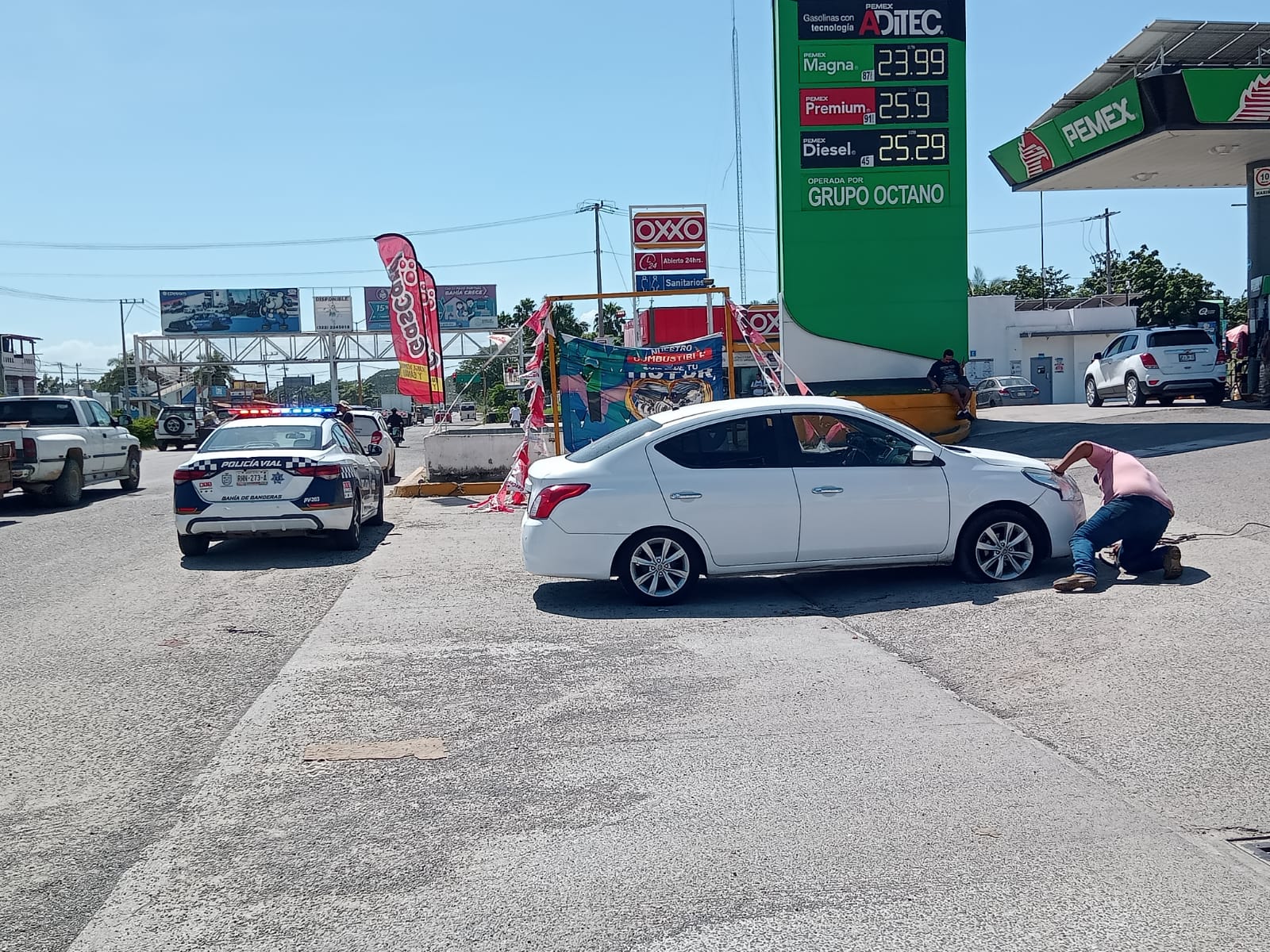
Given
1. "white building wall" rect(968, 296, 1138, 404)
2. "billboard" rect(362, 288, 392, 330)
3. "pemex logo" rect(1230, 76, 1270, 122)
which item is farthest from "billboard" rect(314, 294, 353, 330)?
"pemex logo" rect(1230, 76, 1270, 122)

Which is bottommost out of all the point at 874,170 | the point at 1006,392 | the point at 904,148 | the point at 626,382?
the point at 1006,392

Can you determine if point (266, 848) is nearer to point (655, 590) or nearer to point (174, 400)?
point (655, 590)

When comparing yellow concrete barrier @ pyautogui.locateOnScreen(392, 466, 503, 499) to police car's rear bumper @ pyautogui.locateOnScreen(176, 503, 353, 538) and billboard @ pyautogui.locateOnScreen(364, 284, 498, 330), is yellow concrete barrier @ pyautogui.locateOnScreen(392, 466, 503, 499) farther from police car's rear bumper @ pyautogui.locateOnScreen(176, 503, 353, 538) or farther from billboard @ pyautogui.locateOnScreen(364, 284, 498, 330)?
billboard @ pyautogui.locateOnScreen(364, 284, 498, 330)

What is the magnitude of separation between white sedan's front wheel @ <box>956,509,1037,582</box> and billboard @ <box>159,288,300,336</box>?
73769 millimetres

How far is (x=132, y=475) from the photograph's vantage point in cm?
2164

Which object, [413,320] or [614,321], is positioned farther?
[614,321]

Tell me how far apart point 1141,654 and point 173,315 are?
79.8 metres

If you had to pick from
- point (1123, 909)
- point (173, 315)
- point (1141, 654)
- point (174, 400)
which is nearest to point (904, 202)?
point (1141, 654)

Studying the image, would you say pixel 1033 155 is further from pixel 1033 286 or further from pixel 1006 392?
pixel 1033 286

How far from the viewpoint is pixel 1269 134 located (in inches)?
837

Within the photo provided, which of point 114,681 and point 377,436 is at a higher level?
point 377,436

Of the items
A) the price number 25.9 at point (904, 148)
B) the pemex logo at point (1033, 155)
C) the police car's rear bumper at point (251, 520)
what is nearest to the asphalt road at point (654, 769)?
the police car's rear bumper at point (251, 520)

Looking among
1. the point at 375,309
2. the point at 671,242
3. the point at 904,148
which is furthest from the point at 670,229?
the point at 375,309

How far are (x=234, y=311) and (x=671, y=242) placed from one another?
5290 centimetres
